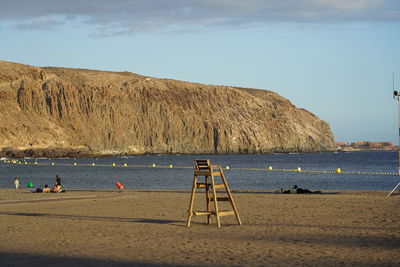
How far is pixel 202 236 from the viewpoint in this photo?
13.1 m

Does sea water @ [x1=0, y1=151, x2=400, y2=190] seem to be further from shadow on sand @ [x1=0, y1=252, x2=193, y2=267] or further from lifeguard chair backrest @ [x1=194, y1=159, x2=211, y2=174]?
shadow on sand @ [x1=0, y1=252, x2=193, y2=267]

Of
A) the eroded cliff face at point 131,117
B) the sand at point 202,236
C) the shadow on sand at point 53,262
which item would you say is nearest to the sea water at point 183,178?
the sand at point 202,236

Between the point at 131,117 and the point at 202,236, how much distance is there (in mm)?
147009

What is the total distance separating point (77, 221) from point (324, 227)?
662 cm

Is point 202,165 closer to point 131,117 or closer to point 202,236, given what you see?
point 202,236

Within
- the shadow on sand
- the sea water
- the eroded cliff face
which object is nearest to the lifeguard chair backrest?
the shadow on sand

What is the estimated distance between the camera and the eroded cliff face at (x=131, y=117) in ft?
461

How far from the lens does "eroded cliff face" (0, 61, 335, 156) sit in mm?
140625

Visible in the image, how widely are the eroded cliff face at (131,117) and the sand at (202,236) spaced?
12154cm

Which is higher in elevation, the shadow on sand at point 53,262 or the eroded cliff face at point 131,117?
the eroded cliff face at point 131,117

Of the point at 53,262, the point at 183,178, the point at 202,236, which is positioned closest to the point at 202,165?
the point at 202,236

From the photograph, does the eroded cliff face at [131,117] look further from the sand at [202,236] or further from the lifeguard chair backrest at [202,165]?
the lifeguard chair backrest at [202,165]

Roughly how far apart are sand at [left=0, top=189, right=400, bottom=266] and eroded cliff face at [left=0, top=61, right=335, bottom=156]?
399 ft

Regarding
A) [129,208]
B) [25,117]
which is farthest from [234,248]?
[25,117]
